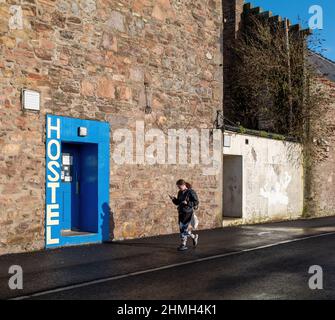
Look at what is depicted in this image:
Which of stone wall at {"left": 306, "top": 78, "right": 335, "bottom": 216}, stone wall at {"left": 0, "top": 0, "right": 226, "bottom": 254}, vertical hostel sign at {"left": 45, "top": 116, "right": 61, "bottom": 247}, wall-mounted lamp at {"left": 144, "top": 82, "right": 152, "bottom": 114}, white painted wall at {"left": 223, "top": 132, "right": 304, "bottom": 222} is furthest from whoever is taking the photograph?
stone wall at {"left": 306, "top": 78, "right": 335, "bottom": 216}

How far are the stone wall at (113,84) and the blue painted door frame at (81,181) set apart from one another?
0.28 m

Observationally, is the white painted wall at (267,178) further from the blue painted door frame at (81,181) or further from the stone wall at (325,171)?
the blue painted door frame at (81,181)

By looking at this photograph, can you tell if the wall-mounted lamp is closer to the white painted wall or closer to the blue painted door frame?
the blue painted door frame

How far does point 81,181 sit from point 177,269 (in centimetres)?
495

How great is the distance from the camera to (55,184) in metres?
11.2

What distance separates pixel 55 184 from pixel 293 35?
15064mm

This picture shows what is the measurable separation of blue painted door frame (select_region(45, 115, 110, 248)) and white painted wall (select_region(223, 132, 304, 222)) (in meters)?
5.72

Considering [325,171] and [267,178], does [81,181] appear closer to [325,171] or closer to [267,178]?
[267,178]

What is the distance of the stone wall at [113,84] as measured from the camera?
10414mm

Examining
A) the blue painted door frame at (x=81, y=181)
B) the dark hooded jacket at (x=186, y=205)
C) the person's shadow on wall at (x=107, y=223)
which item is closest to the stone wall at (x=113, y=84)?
the person's shadow on wall at (x=107, y=223)

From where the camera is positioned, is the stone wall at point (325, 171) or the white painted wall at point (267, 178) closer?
the white painted wall at point (267, 178)

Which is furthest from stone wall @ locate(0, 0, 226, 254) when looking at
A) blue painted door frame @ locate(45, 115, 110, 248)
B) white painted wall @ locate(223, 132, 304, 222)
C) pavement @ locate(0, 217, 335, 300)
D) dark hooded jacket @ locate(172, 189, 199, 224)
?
dark hooded jacket @ locate(172, 189, 199, 224)

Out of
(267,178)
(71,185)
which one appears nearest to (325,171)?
(267,178)

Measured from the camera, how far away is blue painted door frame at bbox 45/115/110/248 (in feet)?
37.0
